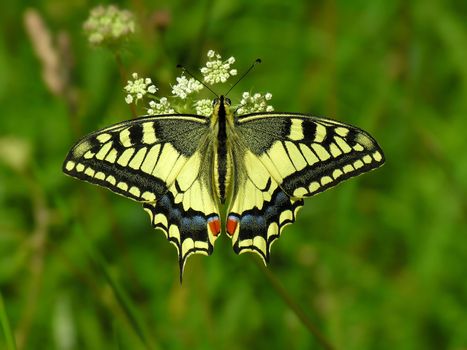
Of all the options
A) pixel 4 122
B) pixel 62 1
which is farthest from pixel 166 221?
pixel 62 1

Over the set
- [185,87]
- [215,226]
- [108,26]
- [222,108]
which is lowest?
[215,226]

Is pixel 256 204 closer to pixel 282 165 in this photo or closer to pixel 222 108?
pixel 282 165

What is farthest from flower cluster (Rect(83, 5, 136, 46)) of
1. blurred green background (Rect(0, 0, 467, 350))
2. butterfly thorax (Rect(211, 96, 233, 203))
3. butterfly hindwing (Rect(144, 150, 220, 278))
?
butterfly hindwing (Rect(144, 150, 220, 278))

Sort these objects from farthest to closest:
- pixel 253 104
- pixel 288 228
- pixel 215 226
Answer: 1. pixel 288 228
2. pixel 253 104
3. pixel 215 226

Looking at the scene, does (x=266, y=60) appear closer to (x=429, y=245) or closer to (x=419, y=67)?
(x=419, y=67)

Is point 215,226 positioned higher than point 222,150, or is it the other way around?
point 222,150

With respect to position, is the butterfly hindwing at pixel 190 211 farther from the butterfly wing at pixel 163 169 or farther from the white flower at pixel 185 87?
the white flower at pixel 185 87

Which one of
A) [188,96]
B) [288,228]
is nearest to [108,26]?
[188,96]

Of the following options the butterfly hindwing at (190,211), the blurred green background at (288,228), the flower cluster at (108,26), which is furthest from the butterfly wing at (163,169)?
the flower cluster at (108,26)
